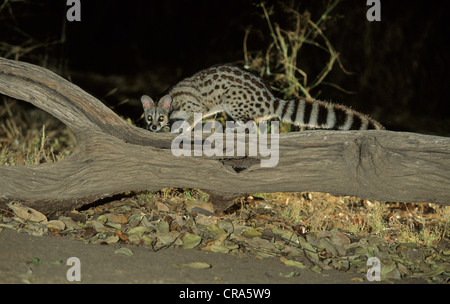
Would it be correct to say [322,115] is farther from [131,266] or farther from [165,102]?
[131,266]

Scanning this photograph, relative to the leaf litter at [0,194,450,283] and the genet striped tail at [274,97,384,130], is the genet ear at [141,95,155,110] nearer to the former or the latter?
the genet striped tail at [274,97,384,130]

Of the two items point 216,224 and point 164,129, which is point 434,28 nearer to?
point 164,129

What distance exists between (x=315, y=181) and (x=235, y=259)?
906mm

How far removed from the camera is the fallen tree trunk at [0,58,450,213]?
3.81m

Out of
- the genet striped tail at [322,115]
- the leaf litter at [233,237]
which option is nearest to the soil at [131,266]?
the leaf litter at [233,237]

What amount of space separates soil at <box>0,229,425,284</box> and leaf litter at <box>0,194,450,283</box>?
0.07 meters

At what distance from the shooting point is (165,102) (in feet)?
18.3

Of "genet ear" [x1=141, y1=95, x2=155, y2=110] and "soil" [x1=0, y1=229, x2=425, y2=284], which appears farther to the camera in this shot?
"genet ear" [x1=141, y1=95, x2=155, y2=110]

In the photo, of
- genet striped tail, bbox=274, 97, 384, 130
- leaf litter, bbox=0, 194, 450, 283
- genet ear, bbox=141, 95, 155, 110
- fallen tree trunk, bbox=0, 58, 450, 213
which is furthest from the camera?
genet ear, bbox=141, 95, 155, 110

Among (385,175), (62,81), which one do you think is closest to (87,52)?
(62,81)

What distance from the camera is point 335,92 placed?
10.0 meters

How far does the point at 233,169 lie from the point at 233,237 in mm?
502

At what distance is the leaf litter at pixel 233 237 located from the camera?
11.5 ft

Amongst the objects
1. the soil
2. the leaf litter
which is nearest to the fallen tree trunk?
the leaf litter
